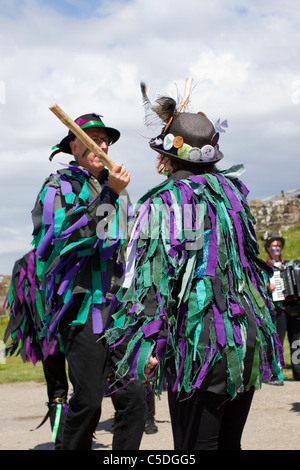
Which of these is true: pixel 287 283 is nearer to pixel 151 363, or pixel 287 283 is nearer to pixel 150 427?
pixel 150 427

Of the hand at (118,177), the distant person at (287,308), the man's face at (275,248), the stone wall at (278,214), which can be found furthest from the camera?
the stone wall at (278,214)

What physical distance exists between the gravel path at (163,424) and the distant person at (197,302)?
2.65 m

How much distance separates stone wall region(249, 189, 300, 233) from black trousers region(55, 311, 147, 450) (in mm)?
17137

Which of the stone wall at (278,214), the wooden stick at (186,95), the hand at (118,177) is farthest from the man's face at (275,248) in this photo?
the stone wall at (278,214)

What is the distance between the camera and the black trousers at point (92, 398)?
355 centimetres

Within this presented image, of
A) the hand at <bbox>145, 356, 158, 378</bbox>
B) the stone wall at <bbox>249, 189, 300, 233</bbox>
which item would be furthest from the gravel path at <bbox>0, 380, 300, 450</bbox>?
the stone wall at <bbox>249, 189, 300, 233</bbox>

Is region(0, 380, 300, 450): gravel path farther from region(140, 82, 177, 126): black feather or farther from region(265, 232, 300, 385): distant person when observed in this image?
region(140, 82, 177, 126): black feather

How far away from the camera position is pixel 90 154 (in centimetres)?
396

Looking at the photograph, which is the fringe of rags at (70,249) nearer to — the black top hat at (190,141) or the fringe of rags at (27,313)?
the black top hat at (190,141)

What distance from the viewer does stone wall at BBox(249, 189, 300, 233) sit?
808 inches

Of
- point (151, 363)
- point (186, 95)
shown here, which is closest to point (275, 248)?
point (186, 95)

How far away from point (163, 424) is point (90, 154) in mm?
3128

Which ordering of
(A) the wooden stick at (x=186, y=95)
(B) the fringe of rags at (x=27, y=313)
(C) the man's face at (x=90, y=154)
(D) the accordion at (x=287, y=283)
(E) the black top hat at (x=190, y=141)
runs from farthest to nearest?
(D) the accordion at (x=287, y=283) → (B) the fringe of rags at (x=27, y=313) → (C) the man's face at (x=90, y=154) → (A) the wooden stick at (x=186, y=95) → (E) the black top hat at (x=190, y=141)
